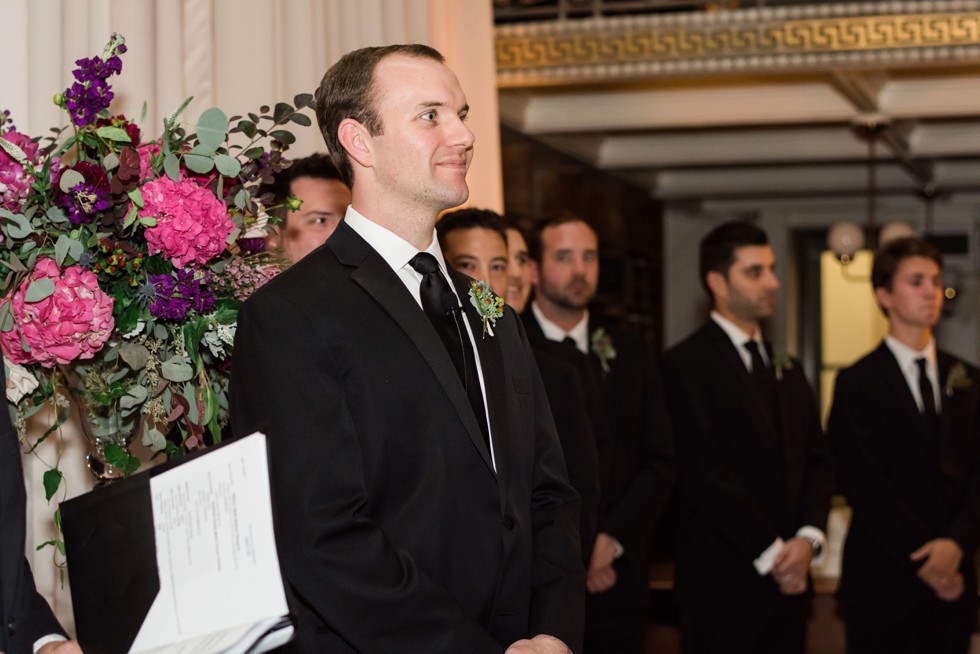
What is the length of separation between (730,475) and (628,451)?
39 centimetres

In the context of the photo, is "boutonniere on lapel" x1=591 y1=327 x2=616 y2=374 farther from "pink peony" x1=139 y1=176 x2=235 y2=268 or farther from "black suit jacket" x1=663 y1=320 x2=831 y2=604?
"pink peony" x1=139 y1=176 x2=235 y2=268

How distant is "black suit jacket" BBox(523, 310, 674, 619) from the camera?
4.30 m

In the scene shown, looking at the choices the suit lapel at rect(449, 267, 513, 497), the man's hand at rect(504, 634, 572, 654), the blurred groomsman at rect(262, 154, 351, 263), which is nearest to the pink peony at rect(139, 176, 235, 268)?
the suit lapel at rect(449, 267, 513, 497)

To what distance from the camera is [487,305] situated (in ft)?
7.40

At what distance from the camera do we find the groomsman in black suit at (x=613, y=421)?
4293 mm

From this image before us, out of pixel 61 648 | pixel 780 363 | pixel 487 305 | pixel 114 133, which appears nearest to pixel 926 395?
pixel 780 363

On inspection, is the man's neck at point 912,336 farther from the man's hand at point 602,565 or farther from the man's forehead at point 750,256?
the man's hand at point 602,565

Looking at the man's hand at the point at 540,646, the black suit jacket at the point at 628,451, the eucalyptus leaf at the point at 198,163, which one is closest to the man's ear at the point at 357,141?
the eucalyptus leaf at the point at 198,163

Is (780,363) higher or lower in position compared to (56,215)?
lower

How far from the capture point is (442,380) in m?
2.05

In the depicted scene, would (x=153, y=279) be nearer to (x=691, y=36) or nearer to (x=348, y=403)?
(x=348, y=403)

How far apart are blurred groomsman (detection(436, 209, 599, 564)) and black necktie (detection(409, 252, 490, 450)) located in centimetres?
146

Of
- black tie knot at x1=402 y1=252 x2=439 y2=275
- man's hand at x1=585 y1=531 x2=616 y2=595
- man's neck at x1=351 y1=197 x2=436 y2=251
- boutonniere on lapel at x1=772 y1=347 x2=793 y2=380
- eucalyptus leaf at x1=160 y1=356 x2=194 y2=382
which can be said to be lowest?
man's hand at x1=585 y1=531 x2=616 y2=595

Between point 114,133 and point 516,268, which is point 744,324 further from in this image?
point 114,133
